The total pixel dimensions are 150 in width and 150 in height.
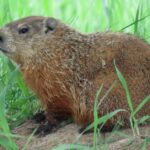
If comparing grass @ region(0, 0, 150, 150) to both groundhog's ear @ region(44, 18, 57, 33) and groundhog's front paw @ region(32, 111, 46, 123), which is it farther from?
groundhog's ear @ region(44, 18, 57, 33)

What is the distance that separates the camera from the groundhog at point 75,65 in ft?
16.0

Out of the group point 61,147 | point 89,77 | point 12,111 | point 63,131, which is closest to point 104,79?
point 89,77

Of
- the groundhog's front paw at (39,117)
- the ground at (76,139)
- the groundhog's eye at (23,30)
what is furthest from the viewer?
the groundhog's eye at (23,30)

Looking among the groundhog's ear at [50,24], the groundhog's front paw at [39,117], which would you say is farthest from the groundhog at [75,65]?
the groundhog's front paw at [39,117]

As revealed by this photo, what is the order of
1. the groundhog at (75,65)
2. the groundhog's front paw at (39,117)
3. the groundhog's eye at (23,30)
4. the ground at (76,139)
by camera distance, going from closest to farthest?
the ground at (76,139) < the groundhog at (75,65) < the groundhog's front paw at (39,117) < the groundhog's eye at (23,30)

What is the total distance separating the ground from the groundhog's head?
0.53 m

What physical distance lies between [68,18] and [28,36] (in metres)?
1.75

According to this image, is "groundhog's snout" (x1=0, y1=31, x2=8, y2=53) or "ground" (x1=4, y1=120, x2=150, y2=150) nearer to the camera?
"ground" (x1=4, y1=120, x2=150, y2=150)

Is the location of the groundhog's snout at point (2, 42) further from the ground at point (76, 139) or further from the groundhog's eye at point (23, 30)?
the ground at point (76, 139)

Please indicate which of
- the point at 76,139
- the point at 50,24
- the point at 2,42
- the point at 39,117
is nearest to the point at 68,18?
the point at 50,24

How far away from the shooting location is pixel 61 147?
12.9 ft

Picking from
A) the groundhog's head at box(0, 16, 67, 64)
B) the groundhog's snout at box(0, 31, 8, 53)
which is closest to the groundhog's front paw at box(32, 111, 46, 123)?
the groundhog's head at box(0, 16, 67, 64)

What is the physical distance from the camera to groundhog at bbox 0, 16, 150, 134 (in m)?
4.88

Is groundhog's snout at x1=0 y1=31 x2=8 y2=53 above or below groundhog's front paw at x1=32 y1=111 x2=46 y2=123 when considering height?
above
